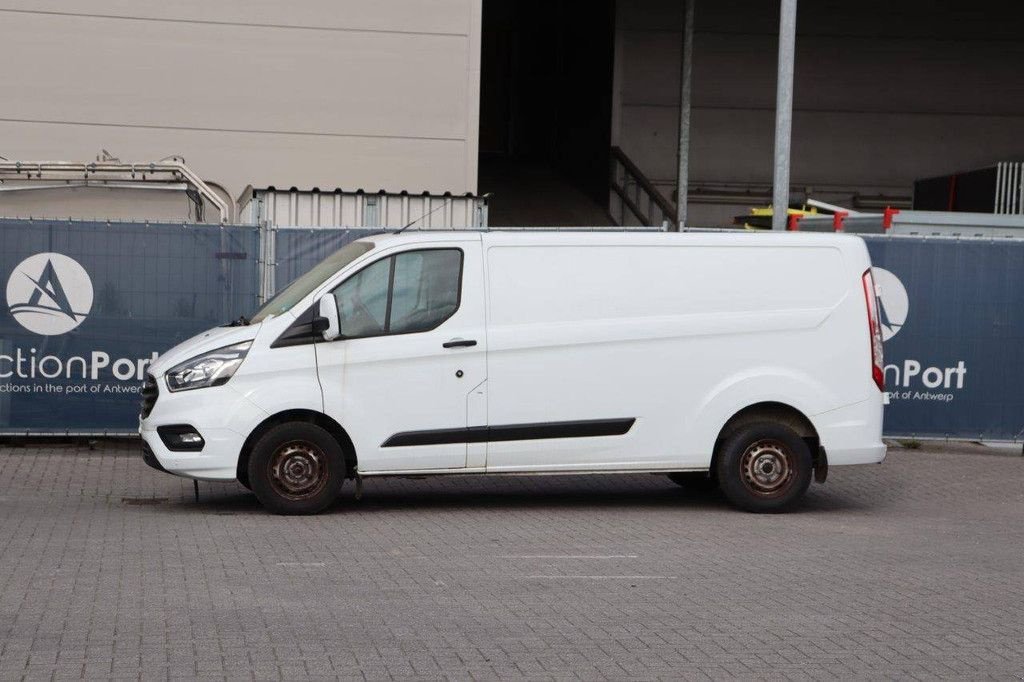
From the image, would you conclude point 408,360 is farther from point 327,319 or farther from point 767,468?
point 767,468

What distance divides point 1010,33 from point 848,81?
3344 millimetres

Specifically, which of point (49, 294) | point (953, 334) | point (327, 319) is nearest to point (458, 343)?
point (327, 319)

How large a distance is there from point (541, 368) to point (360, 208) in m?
6.51

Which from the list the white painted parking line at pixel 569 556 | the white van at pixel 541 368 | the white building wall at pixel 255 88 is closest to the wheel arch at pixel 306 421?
the white van at pixel 541 368

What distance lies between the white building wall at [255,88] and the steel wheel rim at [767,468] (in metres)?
9.53

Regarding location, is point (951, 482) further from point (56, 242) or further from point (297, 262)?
point (56, 242)

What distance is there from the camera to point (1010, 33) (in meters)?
27.0

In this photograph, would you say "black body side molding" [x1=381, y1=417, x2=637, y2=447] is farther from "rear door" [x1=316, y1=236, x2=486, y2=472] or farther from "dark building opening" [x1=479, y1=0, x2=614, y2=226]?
"dark building opening" [x1=479, y1=0, x2=614, y2=226]

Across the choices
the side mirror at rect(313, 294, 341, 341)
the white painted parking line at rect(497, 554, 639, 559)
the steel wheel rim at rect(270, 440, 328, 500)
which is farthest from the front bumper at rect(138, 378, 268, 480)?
the white painted parking line at rect(497, 554, 639, 559)

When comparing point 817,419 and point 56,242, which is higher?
point 56,242

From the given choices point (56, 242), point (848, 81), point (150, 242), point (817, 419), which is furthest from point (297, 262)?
point (848, 81)

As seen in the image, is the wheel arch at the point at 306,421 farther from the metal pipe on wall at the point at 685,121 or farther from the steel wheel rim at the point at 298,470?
the metal pipe on wall at the point at 685,121

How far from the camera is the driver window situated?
32.4ft

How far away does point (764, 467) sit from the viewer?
1031cm
